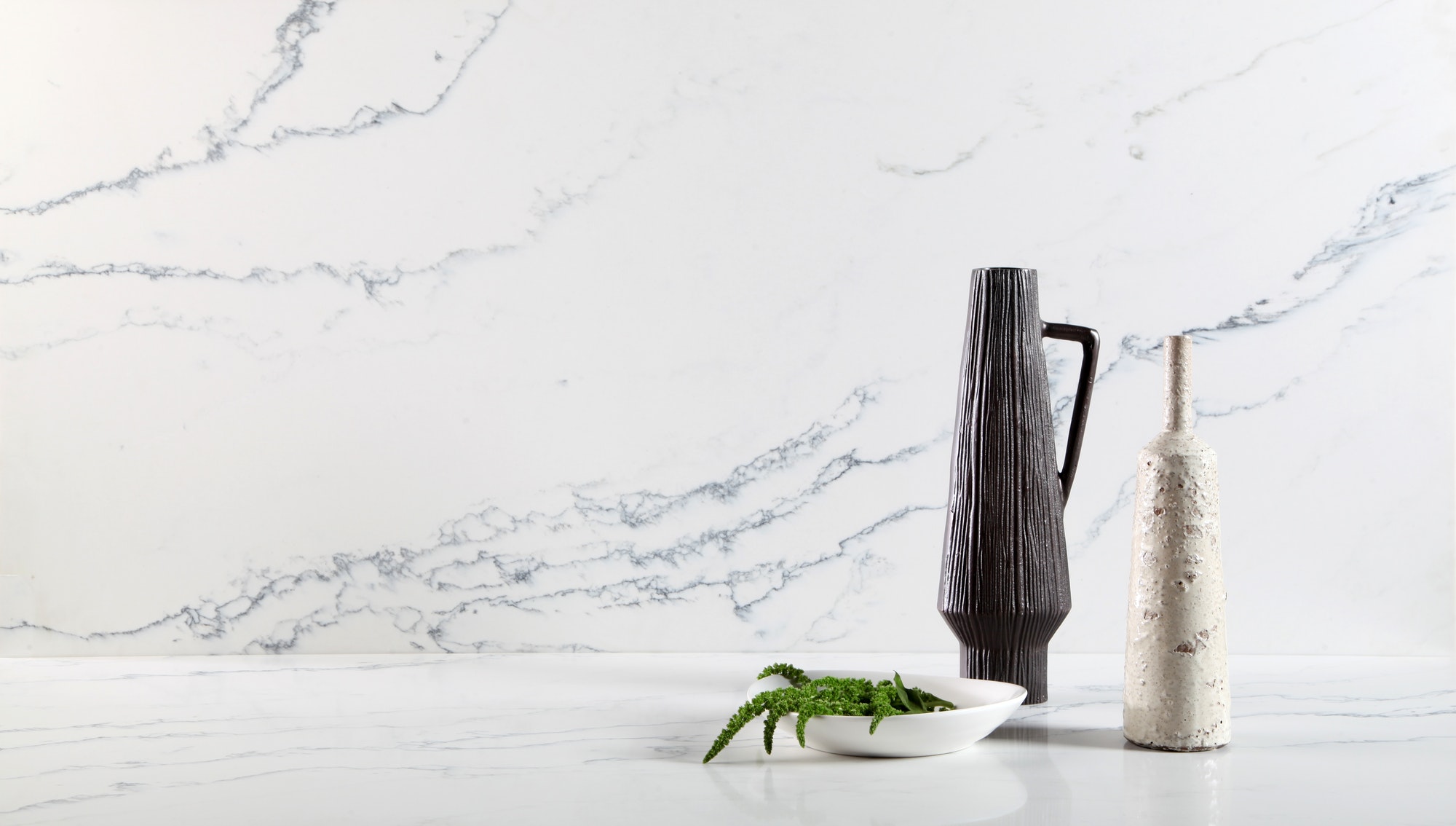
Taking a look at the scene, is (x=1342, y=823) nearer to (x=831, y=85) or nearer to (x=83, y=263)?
(x=831, y=85)

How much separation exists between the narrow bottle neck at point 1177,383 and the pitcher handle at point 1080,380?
138 mm

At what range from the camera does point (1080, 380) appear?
88 centimetres

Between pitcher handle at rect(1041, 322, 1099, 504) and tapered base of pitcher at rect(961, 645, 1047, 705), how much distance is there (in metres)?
0.13

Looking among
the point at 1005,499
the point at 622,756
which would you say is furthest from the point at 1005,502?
the point at 622,756

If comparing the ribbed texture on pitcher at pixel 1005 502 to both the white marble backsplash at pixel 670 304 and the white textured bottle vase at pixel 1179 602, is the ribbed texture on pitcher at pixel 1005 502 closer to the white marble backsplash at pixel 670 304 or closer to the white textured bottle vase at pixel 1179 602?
the white textured bottle vase at pixel 1179 602

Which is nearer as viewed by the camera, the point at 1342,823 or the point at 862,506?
the point at 1342,823

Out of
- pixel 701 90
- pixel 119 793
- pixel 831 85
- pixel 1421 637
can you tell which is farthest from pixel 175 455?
pixel 1421 637

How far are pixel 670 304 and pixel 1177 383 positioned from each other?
Answer: 0.56 metres

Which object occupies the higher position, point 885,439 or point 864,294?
point 864,294

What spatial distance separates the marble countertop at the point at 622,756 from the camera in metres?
0.62

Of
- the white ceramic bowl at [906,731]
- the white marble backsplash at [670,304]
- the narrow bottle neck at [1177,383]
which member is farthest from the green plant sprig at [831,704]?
the white marble backsplash at [670,304]

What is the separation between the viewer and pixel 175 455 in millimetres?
1157

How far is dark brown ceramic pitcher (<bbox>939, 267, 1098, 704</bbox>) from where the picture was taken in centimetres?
84

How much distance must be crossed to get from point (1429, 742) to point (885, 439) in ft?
1.78
